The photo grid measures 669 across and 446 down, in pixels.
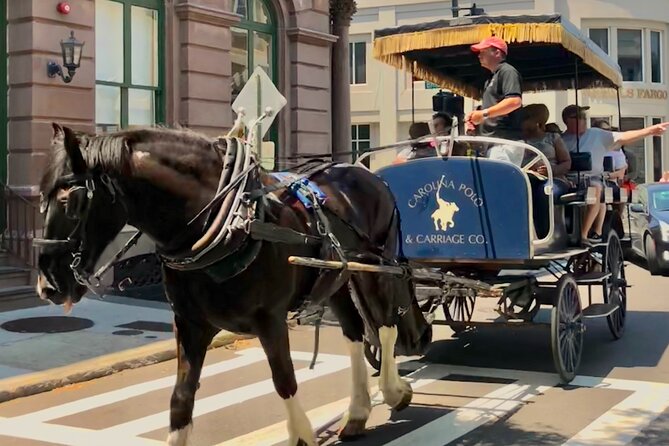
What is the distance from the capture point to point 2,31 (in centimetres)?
1291

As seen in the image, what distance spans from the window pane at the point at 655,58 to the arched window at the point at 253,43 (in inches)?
889

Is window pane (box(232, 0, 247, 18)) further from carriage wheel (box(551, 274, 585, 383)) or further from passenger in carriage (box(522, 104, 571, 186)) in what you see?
carriage wheel (box(551, 274, 585, 383))

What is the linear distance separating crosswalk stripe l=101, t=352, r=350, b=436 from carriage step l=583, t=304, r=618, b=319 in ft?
7.90

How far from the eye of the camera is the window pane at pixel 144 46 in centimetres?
1486

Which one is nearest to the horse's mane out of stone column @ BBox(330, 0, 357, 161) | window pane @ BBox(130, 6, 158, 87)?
window pane @ BBox(130, 6, 158, 87)

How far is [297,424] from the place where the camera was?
4.79m

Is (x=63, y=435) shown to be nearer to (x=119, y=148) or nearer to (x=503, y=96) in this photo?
(x=119, y=148)

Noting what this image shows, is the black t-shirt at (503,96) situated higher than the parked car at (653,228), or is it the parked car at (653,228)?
the black t-shirt at (503,96)

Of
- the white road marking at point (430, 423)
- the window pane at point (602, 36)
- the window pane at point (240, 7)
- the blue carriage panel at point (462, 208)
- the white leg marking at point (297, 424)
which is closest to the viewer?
the white leg marking at point (297, 424)

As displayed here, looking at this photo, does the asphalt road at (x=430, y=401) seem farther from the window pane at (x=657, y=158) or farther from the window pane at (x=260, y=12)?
the window pane at (x=657, y=158)

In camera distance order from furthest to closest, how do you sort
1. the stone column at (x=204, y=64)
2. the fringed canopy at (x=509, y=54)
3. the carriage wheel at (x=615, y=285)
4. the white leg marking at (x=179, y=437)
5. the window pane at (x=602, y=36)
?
the window pane at (x=602, y=36), the stone column at (x=204, y=64), the carriage wheel at (x=615, y=285), the fringed canopy at (x=509, y=54), the white leg marking at (x=179, y=437)

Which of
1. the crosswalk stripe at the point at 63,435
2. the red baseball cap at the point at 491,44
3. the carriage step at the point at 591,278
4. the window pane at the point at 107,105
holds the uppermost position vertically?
the window pane at the point at 107,105

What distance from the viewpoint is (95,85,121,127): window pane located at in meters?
14.3

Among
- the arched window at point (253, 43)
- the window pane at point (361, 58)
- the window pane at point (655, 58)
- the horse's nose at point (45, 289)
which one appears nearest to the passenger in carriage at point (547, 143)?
the horse's nose at point (45, 289)
